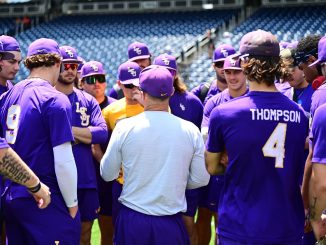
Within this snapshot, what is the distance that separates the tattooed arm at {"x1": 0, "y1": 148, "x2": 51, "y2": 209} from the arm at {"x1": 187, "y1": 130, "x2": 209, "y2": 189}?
0.96 metres

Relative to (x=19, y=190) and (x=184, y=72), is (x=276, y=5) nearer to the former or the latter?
(x=184, y=72)

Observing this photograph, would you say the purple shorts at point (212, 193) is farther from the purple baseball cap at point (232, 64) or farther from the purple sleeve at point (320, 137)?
the purple sleeve at point (320, 137)

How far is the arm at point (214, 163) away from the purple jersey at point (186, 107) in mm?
2206

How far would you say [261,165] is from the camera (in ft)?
10.5

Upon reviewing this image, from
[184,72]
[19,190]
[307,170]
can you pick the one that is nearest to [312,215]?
[307,170]

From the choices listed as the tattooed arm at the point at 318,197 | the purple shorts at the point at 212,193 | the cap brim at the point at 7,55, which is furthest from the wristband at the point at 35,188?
the purple shorts at the point at 212,193

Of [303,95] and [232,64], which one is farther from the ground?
[232,64]

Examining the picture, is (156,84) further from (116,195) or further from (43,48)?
(116,195)

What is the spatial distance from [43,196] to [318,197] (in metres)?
1.59

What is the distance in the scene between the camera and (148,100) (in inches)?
146

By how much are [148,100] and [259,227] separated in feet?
3.59

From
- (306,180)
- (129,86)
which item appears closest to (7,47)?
(129,86)

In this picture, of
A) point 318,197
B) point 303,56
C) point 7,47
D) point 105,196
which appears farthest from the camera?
point 105,196

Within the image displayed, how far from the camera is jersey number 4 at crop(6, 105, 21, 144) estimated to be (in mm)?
3672
